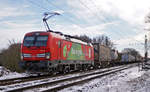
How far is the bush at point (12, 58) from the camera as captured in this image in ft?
61.1

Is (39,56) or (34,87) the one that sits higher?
(39,56)

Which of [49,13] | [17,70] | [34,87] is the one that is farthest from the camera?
[17,70]

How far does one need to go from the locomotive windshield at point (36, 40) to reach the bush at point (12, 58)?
14.7 ft

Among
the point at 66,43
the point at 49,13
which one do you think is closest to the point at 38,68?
the point at 66,43

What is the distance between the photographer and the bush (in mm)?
18609

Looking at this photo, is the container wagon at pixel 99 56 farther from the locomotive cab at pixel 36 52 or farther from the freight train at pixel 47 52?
the locomotive cab at pixel 36 52

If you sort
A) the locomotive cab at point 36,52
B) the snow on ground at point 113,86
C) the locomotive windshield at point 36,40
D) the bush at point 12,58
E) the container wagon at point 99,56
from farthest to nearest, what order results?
1. the container wagon at point 99,56
2. the bush at point 12,58
3. the locomotive windshield at point 36,40
4. the locomotive cab at point 36,52
5. the snow on ground at point 113,86

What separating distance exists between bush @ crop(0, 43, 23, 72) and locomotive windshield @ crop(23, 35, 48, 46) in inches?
176

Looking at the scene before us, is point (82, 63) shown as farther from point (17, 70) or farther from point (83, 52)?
point (17, 70)

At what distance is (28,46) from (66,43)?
3.59 metres

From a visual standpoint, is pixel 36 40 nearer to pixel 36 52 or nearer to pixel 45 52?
pixel 36 52

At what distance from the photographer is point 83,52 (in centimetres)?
2106

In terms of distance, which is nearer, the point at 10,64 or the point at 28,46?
the point at 28,46

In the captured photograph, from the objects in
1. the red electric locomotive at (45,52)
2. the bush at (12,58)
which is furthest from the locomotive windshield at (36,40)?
the bush at (12,58)
